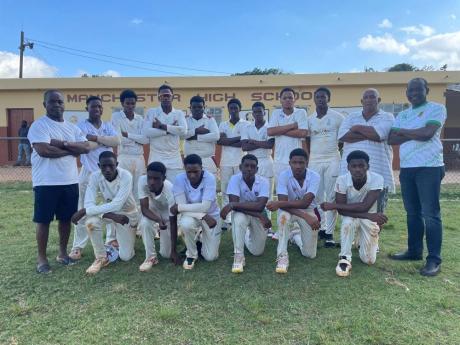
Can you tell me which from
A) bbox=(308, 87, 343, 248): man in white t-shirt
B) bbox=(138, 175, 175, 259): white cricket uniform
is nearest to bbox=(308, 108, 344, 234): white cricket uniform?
bbox=(308, 87, 343, 248): man in white t-shirt

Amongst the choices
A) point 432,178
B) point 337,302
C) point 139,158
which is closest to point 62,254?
point 139,158

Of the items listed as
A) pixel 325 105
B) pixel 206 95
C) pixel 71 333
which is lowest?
pixel 71 333

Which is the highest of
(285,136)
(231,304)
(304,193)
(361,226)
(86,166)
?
(285,136)

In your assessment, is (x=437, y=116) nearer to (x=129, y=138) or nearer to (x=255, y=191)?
(x=255, y=191)

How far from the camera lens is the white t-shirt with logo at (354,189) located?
14.6 ft

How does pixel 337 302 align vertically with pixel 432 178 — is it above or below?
below

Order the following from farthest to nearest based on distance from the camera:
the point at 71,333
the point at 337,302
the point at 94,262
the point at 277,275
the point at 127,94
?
the point at 127,94
the point at 94,262
the point at 277,275
the point at 337,302
the point at 71,333

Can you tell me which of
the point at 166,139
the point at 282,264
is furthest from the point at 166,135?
the point at 282,264

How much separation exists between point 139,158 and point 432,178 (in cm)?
394

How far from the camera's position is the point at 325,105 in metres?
5.33

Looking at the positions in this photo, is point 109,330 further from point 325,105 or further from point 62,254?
point 325,105

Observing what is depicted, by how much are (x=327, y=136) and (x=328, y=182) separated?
25.1 inches

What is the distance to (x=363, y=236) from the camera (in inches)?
176

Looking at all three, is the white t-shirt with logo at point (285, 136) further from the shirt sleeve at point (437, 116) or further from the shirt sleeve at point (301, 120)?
the shirt sleeve at point (437, 116)
